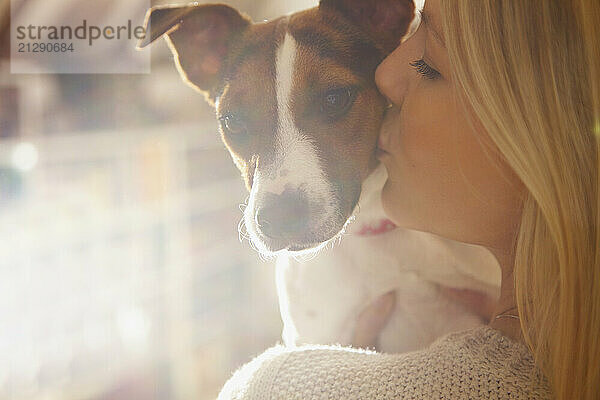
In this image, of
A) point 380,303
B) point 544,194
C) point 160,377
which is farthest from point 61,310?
point 544,194

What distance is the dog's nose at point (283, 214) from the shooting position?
0.81 metres

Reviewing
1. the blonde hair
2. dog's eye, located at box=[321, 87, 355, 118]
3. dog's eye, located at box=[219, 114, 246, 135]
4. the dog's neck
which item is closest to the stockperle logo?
dog's eye, located at box=[219, 114, 246, 135]

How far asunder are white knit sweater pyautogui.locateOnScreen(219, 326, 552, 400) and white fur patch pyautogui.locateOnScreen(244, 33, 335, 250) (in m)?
0.24

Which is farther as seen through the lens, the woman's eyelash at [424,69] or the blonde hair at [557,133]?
the woman's eyelash at [424,69]

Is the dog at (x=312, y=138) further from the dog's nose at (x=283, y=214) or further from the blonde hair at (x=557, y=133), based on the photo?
the blonde hair at (x=557, y=133)

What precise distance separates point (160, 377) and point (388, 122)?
630 mm

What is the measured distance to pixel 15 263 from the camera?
1.00 metres

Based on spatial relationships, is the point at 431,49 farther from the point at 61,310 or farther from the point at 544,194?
the point at 61,310

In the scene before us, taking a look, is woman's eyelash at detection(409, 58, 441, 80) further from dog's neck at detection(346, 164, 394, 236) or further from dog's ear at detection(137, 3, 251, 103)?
dog's ear at detection(137, 3, 251, 103)

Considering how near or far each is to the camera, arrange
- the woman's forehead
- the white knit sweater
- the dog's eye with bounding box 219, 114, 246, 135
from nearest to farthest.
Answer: the white knit sweater
the woman's forehead
the dog's eye with bounding box 219, 114, 246, 135

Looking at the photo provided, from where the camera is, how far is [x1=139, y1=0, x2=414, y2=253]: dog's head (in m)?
0.83

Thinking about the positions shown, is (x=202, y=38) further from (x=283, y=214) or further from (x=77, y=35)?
(x=283, y=214)

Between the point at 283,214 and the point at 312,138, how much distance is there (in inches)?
5.1

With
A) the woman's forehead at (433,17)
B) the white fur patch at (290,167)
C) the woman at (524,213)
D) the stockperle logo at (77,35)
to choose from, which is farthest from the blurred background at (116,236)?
the woman at (524,213)
